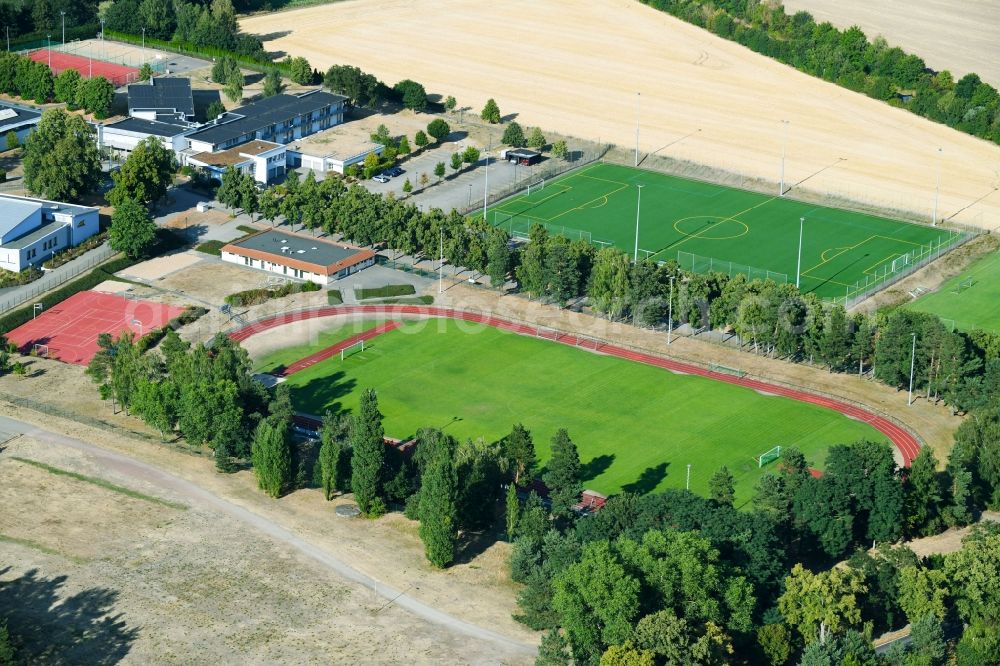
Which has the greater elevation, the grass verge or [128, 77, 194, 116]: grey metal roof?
[128, 77, 194, 116]: grey metal roof

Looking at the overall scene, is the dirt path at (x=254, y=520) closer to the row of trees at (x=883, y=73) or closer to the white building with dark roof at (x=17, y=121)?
the white building with dark roof at (x=17, y=121)

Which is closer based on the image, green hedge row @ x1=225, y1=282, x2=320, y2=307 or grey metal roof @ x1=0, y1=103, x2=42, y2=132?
green hedge row @ x1=225, y1=282, x2=320, y2=307

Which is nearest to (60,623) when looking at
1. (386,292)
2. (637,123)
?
(386,292)

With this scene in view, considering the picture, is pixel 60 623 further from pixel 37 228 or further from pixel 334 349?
pixel 37 228

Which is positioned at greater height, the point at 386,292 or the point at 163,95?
the point at 163,95

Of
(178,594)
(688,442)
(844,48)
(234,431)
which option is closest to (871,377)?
(688,442)

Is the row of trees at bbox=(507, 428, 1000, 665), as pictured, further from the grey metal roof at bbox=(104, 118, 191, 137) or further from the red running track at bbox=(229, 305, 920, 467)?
the grey metal roof at bbox=(104, 118, 191, 137)

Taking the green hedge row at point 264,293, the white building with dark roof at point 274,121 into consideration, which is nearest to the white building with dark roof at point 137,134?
the white building with dark roof at point 274,121

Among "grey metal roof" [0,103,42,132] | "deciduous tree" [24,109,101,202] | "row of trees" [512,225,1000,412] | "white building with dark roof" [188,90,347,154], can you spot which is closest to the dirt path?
"row of trees" [512,225,1000,412]
